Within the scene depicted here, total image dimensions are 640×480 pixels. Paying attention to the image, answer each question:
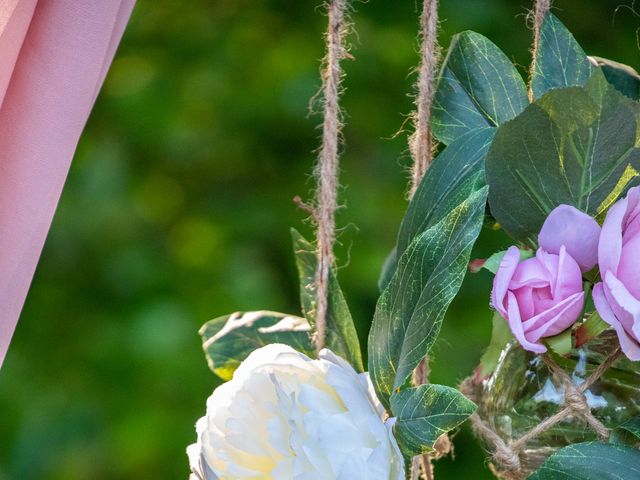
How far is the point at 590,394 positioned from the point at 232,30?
57 centimetres

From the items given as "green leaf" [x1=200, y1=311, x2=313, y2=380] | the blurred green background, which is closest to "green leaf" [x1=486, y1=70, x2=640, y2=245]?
"green leaf" [x1=200, y1=311, x2=313, y2=380]

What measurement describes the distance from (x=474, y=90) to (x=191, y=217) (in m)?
0.48

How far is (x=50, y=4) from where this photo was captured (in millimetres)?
328

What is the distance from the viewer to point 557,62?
346 mm

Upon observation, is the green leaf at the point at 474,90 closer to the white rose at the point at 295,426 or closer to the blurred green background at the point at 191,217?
the white rose at the point at 295,426

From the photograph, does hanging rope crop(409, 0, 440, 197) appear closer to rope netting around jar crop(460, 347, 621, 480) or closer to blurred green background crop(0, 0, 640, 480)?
rope netting around jar crop(460, 347, 621, 480)

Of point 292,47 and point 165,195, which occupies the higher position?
point 292,47

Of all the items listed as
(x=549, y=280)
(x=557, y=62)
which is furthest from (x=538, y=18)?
(x=549, y=280)

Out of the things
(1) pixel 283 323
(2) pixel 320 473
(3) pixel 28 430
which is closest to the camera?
(2) pixel 320 473

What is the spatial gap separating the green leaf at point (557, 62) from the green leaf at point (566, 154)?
0.05 meters

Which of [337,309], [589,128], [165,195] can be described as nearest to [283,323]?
[337,309]

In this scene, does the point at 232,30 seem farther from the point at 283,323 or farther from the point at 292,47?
the point at 283,323

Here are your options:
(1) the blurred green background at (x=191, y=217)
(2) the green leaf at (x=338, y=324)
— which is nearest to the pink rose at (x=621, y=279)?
(2) the green leaf at (x=338, y=324)

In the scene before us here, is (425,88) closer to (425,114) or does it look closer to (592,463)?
(425,114)
